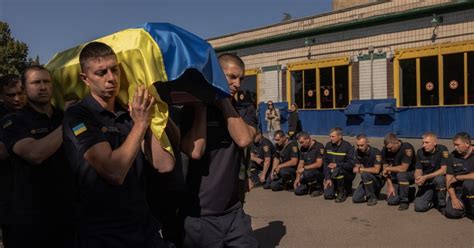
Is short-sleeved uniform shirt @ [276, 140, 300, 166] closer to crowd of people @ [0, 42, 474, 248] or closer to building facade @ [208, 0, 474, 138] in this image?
crowd of people @ [0, 42, 474, 248]

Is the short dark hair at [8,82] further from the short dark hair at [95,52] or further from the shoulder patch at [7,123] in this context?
the short dark hair at [95,52]

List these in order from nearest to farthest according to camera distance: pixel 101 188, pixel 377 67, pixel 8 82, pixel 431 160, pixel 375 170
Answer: pixel 101 188 → pixel 8 82 → pixel 431 160 → pixel 375 170 → pixel 377 67

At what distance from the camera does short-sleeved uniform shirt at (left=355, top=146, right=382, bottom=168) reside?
27.0 feet

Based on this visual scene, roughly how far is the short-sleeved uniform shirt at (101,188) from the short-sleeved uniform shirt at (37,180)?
80cm

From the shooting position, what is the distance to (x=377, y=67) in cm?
1747

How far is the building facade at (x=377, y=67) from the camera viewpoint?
50.9 ft

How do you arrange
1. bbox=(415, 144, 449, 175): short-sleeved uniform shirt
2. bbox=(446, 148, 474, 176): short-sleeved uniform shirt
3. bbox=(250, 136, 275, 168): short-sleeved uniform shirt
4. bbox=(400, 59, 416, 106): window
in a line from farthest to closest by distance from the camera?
1. bbox=(400, 59, 416, 106): window
2. bbox=(250, 136, 275, 168): short-sleeved uniform shirt
3. bbox=(415, 144, 449, 175): short-sleeved uniform shirt
4. bbox=(446, 148, 474, 176): short-sleeved uniform shirt

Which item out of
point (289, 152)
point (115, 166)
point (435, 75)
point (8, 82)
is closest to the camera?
point (115, 166)

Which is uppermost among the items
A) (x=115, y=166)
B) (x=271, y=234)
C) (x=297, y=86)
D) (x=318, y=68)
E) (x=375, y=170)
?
(x=318, y=68)

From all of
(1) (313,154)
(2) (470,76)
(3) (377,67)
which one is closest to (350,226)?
(1) (313,154)

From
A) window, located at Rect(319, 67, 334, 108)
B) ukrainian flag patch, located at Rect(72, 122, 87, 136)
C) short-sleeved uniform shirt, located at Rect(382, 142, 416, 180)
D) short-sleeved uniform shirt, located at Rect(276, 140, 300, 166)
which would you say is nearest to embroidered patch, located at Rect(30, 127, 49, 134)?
ukrainian flag patch, located at Rect(72, 122, 87, 136)

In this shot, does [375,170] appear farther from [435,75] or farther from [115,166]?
[435,75]

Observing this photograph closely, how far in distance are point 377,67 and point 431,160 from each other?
34.4ft

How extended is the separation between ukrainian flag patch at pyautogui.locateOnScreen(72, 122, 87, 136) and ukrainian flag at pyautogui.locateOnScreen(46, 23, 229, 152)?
0.34 meters
